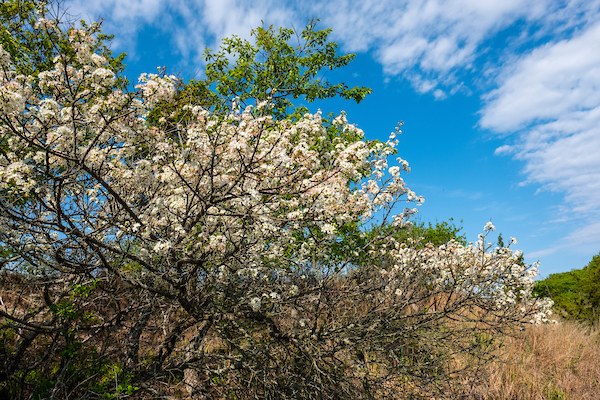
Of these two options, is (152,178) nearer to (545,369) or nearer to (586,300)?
(545,369)

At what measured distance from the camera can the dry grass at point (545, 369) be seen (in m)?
5.91

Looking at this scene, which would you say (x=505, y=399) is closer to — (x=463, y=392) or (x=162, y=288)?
(x=463, y=392)

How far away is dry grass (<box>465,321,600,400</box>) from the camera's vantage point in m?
5.91

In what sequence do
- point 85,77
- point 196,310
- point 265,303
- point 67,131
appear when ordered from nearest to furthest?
point 67,131
point 85,77
point 196,310
point 265,303

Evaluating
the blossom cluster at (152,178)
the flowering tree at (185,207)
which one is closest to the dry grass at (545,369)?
the flowering tree at (185,207)

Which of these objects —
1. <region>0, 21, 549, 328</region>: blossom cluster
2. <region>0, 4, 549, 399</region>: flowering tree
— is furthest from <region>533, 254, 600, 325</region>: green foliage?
<region>0, 21, 549, 328</region>: blossom cluster

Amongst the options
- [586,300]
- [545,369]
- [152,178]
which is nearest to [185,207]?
[152,178]

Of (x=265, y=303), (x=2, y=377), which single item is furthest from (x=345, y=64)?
(x=2, y=377)

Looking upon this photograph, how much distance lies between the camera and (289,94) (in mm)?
10891

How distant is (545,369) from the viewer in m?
7.21

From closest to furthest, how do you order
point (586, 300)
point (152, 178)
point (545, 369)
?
point (152, 178) → point (545, 369) → point (586, 300)

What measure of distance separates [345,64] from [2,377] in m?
12.3

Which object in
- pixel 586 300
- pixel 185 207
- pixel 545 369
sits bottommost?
pixel 545 369

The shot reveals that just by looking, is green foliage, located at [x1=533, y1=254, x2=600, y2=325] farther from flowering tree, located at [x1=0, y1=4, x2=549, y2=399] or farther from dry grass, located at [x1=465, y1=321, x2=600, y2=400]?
flowering tree, located at [x1=0, y1=4, x2=549, y2=399]
